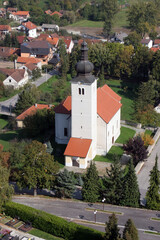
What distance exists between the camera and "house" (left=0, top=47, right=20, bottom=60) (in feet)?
341

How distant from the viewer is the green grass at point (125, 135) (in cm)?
5828

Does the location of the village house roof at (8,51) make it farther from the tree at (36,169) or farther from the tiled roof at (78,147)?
the tree at (36,169)

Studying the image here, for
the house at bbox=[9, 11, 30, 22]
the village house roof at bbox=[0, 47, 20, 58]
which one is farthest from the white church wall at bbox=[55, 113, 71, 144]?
the house at bbox=[9, 11, 30, 22]

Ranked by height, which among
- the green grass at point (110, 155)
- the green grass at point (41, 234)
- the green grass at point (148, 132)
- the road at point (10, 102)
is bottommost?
the road at point (10, 102)

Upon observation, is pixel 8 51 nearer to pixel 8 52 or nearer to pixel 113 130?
pixel 8 52

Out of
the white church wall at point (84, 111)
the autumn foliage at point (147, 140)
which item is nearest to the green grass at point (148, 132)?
the autumn foliage at point (147, 140)

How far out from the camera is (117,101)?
Result: 58750mm

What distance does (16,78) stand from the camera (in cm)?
8562

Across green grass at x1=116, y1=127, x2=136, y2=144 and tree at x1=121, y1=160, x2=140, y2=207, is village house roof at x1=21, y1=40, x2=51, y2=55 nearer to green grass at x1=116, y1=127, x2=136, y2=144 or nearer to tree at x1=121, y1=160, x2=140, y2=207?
green grass at x1=116, y1=127, x2=136, y2=144

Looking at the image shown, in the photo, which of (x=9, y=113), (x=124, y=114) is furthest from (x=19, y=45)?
(x=124, y=114)

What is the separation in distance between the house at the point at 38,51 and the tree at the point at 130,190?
2663 inches

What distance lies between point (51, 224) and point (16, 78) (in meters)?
54.6

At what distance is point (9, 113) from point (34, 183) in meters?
32.4

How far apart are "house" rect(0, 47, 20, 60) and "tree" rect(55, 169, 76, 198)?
222 ft
